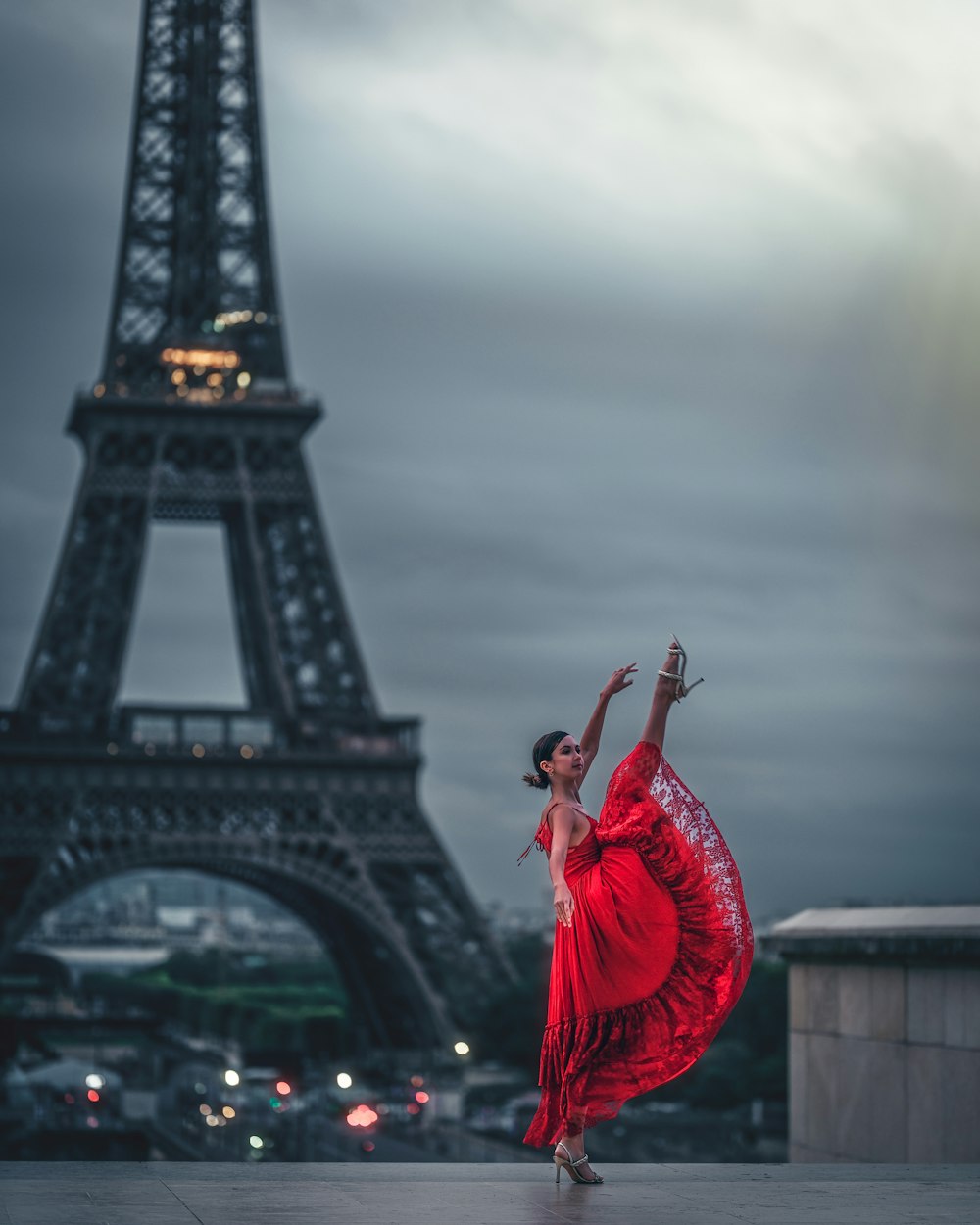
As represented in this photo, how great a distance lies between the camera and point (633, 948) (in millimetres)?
9320

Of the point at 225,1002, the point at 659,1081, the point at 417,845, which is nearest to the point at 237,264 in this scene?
the point at 417,845

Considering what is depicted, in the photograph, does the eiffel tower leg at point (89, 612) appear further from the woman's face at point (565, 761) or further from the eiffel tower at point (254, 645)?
the woman's face at point (565, 761)

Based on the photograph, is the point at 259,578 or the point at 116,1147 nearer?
the point at 116,1147

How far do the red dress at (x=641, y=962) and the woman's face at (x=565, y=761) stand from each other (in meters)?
0.30

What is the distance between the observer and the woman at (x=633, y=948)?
9328 millimetres

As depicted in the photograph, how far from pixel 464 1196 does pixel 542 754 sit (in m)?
2.06

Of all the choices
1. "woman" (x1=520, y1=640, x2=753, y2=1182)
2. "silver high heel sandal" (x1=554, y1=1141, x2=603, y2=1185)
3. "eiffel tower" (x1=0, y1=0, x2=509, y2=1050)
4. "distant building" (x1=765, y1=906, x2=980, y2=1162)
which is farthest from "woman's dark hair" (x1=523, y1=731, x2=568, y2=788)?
"eiffel tower" (x1=0, y1=0, x2=509, y2=1050)

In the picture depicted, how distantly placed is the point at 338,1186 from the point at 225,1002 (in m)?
98.5

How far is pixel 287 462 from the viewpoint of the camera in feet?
175

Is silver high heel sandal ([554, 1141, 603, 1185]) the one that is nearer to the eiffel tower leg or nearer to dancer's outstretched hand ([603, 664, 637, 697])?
dancer's outstretched hand ([603, 664, 637, 697])

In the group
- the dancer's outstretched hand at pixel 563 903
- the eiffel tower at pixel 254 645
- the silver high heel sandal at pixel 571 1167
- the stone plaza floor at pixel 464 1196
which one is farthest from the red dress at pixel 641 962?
the eiffel tower at pixel 254 645

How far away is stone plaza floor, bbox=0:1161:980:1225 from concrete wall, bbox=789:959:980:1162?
1.96 meters

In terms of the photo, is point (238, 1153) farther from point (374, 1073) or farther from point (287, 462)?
point (287, 462)

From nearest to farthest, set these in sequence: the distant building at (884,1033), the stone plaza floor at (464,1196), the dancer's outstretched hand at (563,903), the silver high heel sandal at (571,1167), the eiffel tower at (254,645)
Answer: the stone plaza floor at (464,1196) → the dancer's outstretched hand at (563,903) → the silver high heel sandal at (571,1167) → the distant building at (884,1033) → the eiffel tower at (254,645)
